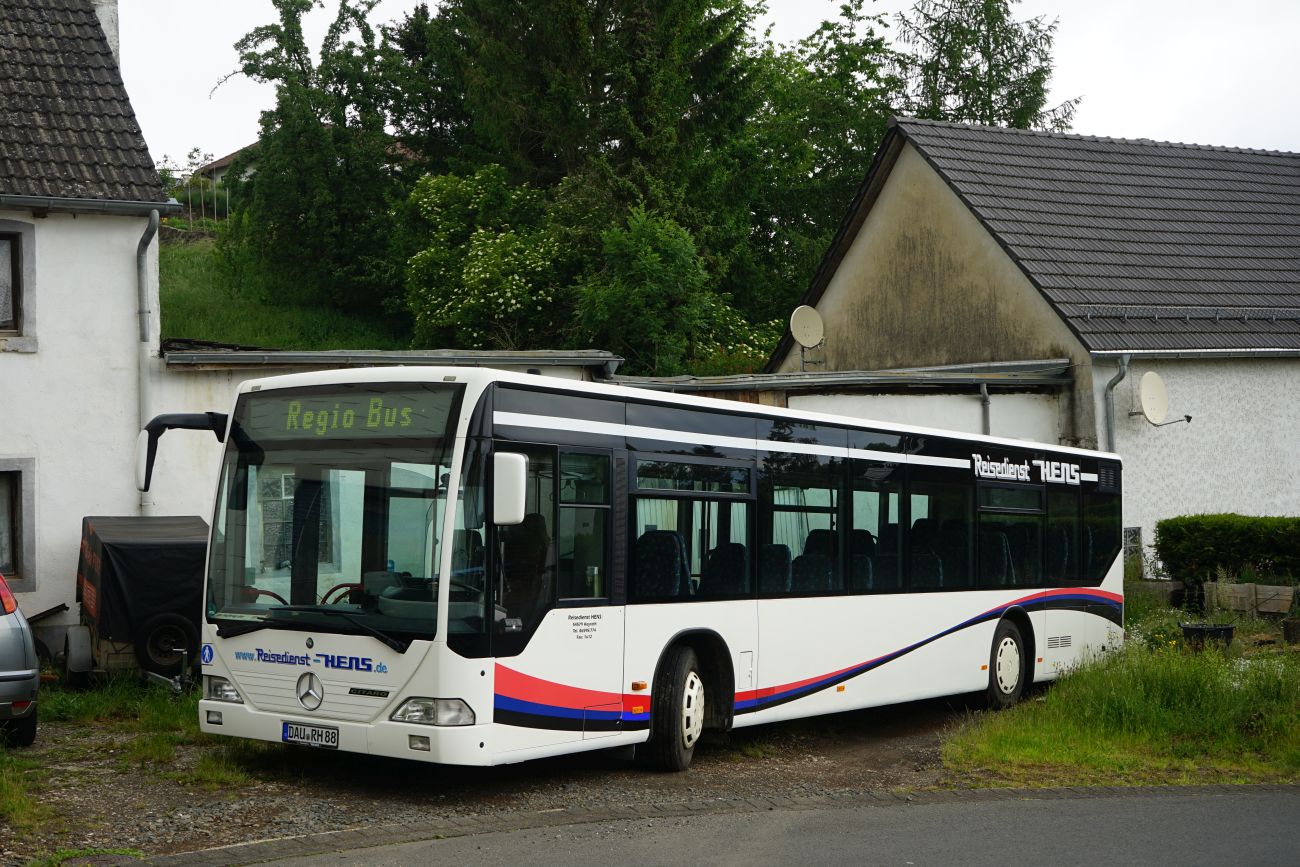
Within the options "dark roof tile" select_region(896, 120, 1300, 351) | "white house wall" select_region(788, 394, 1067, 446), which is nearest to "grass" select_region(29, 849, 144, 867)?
"white house wall" select_region(788, 394, 1067, 446)

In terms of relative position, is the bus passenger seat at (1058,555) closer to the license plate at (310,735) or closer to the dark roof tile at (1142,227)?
the dark roof tile at (1142,227)

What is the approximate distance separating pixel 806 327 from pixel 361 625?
62.2 ft

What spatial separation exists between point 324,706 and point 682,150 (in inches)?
1120

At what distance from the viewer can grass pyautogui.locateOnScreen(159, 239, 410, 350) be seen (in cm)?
3950

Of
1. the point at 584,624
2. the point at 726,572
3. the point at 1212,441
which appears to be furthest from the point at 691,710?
the point at 1212,441

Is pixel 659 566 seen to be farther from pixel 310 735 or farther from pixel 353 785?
pixel 310 735

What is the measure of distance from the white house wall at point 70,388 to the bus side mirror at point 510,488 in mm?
8911

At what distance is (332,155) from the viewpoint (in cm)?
4375

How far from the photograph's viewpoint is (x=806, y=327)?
89.2 ft

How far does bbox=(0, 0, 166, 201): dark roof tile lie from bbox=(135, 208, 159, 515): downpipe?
18.1 inches

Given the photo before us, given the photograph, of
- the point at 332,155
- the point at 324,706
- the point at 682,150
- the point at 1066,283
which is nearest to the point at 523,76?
the point at 682,150

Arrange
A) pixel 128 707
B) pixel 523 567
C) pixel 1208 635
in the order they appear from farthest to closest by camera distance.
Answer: pixel 1208 635 < pixel 128 707 < pixel 523 567

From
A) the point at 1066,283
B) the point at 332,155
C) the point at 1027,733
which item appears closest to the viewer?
the point at 1027,733

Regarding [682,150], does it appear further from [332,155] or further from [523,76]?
[332,155]
